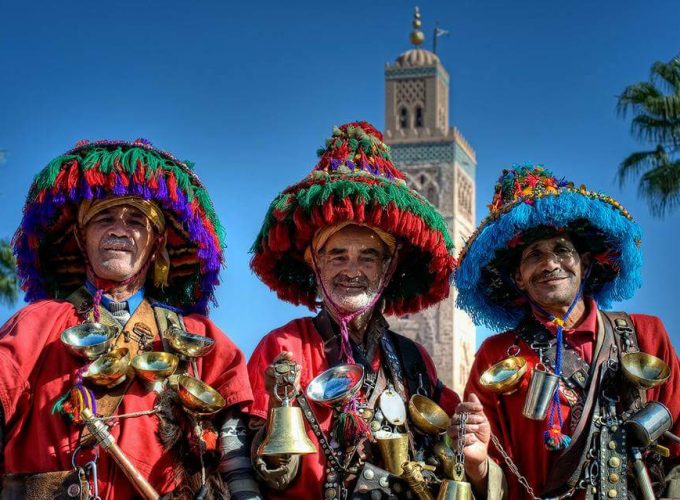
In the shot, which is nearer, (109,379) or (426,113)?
(109,379)

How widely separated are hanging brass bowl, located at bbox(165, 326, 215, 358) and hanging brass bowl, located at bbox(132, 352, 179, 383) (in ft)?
0.19

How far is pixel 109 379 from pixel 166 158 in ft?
3.60

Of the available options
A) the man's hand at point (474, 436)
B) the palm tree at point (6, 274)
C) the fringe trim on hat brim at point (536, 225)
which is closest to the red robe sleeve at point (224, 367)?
the man's hand at point (474, 436)

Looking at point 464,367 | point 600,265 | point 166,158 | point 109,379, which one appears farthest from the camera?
point 464,367

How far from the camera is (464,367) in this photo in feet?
160

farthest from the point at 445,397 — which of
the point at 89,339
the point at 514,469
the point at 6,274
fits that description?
the point at 6,274

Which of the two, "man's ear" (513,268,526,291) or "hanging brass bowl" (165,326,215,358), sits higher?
"man's ear" (513,268,526,291)

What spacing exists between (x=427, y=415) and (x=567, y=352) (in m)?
0.80

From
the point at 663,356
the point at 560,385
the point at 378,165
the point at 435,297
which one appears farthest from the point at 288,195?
the point at 663,356

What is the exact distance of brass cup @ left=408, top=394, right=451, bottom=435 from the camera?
520 centimetres

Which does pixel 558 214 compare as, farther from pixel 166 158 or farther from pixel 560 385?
pixel 166 158

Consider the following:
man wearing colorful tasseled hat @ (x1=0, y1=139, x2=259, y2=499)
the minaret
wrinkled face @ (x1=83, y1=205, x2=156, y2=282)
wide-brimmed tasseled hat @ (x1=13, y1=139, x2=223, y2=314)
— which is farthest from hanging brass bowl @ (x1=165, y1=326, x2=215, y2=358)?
the minaret

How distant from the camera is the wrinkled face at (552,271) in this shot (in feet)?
18.1

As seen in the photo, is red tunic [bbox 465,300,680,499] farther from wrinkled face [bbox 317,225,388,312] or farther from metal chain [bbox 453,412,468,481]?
wrinkled face [bbox 317,225,388,312]
